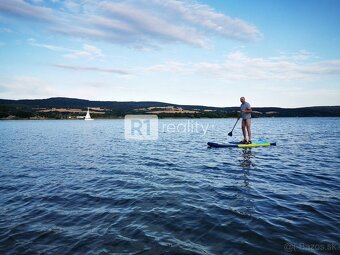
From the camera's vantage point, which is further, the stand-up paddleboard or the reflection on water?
the stand-up paddleboard

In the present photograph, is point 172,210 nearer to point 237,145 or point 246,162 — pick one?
point 246,162

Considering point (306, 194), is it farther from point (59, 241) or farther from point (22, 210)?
point (22, 210)

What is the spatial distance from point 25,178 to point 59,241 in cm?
873

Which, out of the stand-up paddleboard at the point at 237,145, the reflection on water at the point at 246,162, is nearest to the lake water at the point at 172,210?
the reflection on water at the point at 246,162

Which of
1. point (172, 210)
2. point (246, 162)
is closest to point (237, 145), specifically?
point (246, 162)

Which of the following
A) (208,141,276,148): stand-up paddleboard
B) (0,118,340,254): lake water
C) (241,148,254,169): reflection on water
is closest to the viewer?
(0,118,340,254): lake water

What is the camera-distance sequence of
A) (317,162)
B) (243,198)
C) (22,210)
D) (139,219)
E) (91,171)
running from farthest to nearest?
(317,162) < (91,171) < (243,198) < (22,210) < (139,219)

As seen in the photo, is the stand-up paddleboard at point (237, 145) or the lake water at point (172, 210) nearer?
the lake water at point (172, 210)

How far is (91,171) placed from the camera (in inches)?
613

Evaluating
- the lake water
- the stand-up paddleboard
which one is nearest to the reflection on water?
the lake water

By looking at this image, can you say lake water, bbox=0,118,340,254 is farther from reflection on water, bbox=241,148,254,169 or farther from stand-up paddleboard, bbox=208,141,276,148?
stand-up paddleboard, bbox=208,141,276,148

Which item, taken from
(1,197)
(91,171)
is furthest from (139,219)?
(91,171)

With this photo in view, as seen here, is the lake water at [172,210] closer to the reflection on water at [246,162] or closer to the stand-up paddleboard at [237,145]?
the reflection on water at [246,162]

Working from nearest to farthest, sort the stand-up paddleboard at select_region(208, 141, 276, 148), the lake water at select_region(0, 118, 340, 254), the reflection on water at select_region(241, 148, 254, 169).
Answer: the lake water at select_region(0, 118, 340, 254)
the reflection on water at select_region(241, 148, 254, 169)
the stand-up paddleboard at select_region(208, 141, 276, 148)
